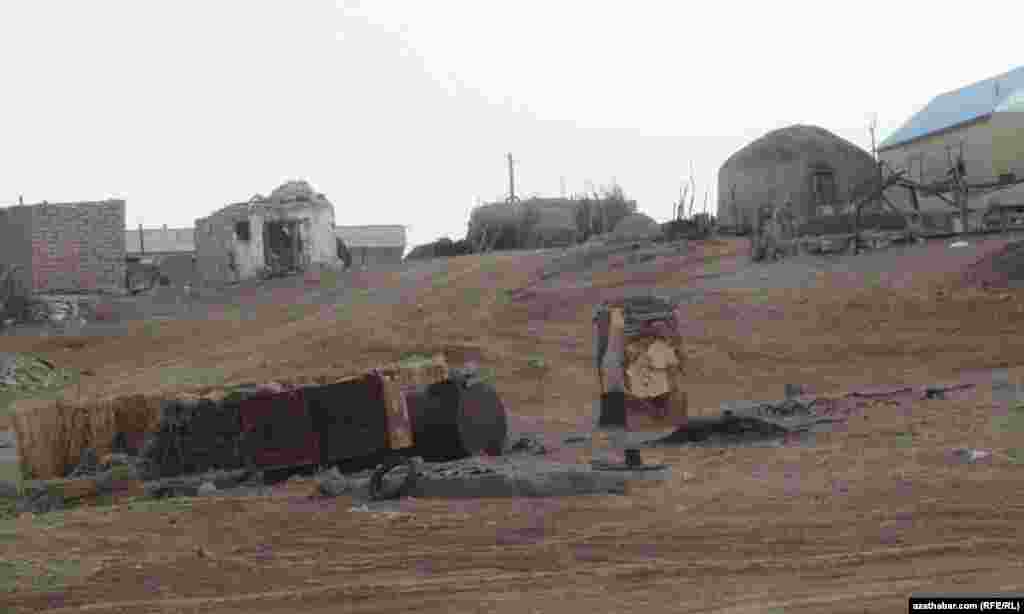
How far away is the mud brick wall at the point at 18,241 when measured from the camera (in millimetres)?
34219

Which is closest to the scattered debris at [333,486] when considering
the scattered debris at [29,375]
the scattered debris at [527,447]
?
the scattered debris at [527,447]

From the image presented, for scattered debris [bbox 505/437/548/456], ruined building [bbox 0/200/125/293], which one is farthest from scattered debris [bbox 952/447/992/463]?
ruined building [bbox 0/200/125/293]

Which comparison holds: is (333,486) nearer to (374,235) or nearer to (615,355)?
(615,355)

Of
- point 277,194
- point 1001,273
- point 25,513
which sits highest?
point 277,194

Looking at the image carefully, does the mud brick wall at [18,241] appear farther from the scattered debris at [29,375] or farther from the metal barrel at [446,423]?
the metal barrel at [446,423]

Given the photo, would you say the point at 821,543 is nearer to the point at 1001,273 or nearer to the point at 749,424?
the point at 749,424

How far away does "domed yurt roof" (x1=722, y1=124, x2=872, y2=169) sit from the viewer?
40.1 meters

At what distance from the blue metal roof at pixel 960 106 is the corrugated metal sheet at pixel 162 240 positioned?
3414 centimetres

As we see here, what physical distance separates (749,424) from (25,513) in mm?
5357

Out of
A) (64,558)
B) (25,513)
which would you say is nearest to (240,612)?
(64,558)

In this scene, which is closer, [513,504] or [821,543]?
[821,543]

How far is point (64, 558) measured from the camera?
292 inches

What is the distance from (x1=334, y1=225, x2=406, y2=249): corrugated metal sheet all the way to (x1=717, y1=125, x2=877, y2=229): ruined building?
24716 mm

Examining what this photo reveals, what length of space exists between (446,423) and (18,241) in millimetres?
26180
